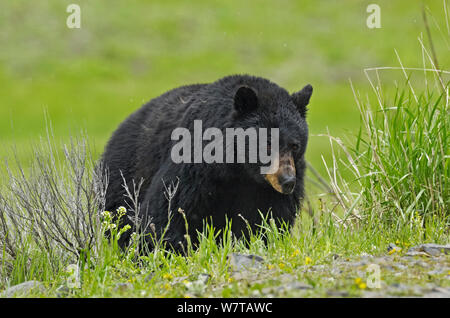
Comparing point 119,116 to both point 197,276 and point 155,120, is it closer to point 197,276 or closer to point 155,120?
point 155,120

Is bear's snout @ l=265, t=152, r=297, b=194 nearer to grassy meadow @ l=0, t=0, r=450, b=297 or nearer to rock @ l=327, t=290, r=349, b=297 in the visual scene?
grassy meadow @ l=0, t=0, r=450, b=297

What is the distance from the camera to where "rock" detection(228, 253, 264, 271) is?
16.3 ft

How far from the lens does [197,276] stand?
485 cm

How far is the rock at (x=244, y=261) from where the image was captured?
195 inches

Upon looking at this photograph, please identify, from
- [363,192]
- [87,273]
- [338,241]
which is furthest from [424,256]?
[87,273]

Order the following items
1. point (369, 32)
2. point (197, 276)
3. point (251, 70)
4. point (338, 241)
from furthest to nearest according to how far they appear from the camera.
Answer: point (369, 32)
point (251, 70)
point (338, 241)
point (197, 276)

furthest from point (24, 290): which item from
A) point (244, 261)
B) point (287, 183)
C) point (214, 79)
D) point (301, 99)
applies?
point (214, 79)

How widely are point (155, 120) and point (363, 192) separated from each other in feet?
7.65

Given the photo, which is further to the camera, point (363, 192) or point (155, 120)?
point (155, 120)

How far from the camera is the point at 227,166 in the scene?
6312mm

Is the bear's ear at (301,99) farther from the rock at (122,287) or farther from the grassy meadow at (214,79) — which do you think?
the rock at (122,287)

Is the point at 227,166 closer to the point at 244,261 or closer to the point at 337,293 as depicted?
the point at 244,261

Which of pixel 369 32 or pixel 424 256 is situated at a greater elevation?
pixel 369 32

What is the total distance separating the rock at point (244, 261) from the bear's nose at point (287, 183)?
37.3 inches
